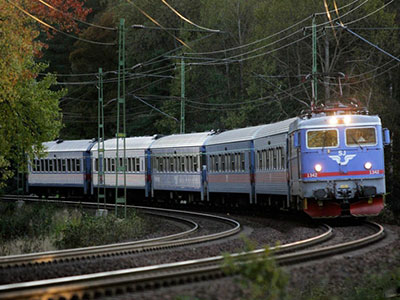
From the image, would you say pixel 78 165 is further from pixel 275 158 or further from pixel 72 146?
pixel 275 158

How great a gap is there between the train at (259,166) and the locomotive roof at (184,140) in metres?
0.07

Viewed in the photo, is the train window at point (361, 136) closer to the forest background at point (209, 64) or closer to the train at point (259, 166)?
the train at point (259, 166)

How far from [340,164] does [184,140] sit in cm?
1780

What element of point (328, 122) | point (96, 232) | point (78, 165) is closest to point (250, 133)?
point (328, 122)

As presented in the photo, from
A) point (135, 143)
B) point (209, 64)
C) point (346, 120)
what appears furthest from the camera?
point (209, 64)

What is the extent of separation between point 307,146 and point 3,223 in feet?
33.4

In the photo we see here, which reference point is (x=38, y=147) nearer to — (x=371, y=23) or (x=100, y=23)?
(x=371, y=23)

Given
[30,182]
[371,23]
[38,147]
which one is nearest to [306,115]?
[38,147]

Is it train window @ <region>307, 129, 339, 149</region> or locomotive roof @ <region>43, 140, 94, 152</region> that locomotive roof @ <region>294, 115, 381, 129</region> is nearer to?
train window @ <region>307, 129, 339, 149</region>

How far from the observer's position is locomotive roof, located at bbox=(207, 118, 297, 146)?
27.7m

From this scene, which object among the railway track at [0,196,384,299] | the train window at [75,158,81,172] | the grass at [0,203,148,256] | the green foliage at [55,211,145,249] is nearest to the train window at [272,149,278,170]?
the grass at [0,203,148,256]

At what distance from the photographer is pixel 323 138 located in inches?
945

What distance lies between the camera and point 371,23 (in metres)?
51.2

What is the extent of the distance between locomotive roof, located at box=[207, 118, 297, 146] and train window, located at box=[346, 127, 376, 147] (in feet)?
8.57
